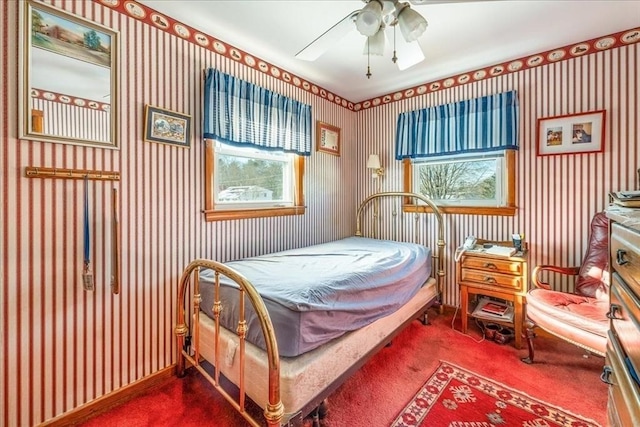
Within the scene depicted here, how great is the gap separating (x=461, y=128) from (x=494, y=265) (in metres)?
1.45

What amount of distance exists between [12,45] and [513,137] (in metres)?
3.73

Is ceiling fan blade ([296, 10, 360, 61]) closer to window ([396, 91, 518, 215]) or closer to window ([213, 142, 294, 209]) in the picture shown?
→ window ([213, 142, 294, 209])

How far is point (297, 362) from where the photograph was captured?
142 cm

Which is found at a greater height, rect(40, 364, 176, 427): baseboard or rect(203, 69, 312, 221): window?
rect(203, 69, 312, 221): window

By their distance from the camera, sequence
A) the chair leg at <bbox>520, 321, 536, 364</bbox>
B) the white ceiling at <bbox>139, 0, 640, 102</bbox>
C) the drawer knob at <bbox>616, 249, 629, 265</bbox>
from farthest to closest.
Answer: the chair leg at <bbox>520, 321, 536, 364</bbox>, the white ceiling at <bbox>139, 0, 640, 102</bbox>, the drawer knob at <bbox>616, 249, 629, 265</bbox>

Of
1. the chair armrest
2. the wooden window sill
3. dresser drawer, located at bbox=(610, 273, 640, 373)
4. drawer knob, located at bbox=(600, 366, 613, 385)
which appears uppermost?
the wooden window sill

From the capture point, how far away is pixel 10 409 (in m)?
1.52

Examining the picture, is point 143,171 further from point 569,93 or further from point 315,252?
point 569,93

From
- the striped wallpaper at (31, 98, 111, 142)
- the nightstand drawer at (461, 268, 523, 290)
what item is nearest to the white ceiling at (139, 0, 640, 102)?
the striped wallpaper at (31, 98, 111, 142)

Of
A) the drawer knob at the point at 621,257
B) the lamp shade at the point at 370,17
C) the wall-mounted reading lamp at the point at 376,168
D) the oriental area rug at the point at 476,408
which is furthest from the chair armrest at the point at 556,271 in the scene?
the lamp shade at the point at 370,17

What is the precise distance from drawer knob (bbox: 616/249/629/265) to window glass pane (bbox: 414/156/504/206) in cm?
199

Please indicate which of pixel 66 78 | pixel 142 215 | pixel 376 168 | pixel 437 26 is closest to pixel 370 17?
pixel 437 26

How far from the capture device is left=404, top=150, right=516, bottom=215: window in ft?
9.39

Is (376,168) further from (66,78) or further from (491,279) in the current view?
(66,78)
